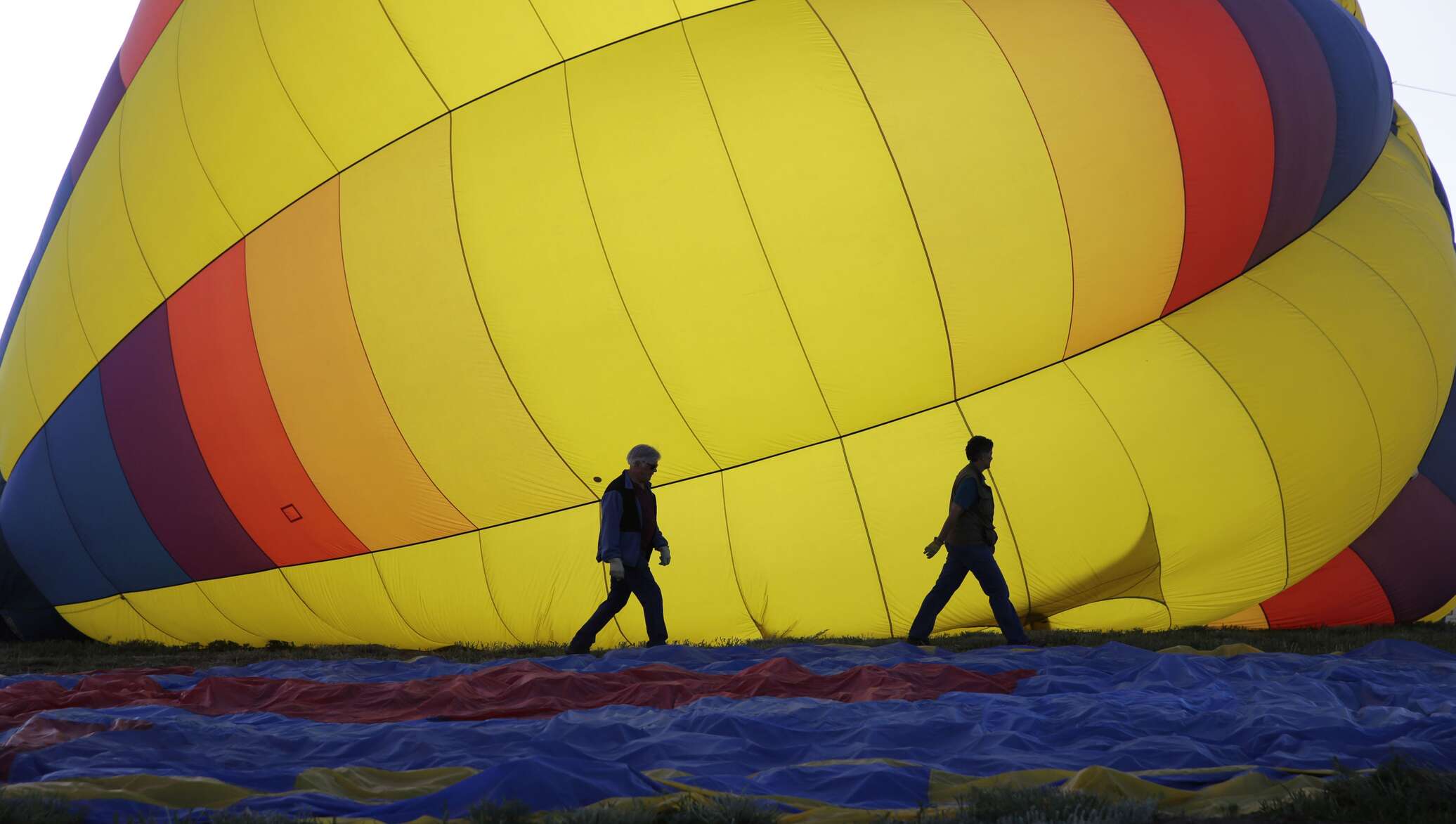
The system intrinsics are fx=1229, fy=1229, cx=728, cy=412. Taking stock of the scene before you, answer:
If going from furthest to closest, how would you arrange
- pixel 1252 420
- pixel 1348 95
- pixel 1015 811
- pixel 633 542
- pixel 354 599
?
pixel 1348 95, pixel 354 599, pixel 1252 420, pixel 633 542, pixel 1015 811

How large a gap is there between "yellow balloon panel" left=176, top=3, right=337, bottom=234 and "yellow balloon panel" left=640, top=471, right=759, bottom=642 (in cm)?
344

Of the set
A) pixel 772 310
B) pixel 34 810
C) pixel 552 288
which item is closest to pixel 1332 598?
pixel 772 310

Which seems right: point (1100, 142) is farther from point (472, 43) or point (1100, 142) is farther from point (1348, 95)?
point (472, 43)

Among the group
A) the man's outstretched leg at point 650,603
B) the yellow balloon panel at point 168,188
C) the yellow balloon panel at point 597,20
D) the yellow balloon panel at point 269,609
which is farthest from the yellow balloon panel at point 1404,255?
the yellow balloon panel at point 168,188

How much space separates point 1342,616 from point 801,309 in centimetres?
530

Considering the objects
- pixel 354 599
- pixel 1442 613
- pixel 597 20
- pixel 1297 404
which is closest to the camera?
pixel 597 20

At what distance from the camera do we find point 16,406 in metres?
10.6

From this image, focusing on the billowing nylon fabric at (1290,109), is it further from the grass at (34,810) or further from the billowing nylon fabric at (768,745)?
the grass at (34,810)

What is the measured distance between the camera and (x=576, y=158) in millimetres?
8141

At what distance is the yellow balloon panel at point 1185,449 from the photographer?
27.6 ft

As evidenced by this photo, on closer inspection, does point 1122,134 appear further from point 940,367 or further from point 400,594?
point 400,594

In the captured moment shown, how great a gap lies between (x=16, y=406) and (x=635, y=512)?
6409mm

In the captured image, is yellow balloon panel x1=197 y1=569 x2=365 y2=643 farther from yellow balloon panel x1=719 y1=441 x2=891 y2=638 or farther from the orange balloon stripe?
yellow balloon panel x1=719 y1=441 x2=891 y2=638

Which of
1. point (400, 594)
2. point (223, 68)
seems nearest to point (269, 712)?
point (400, 594)
